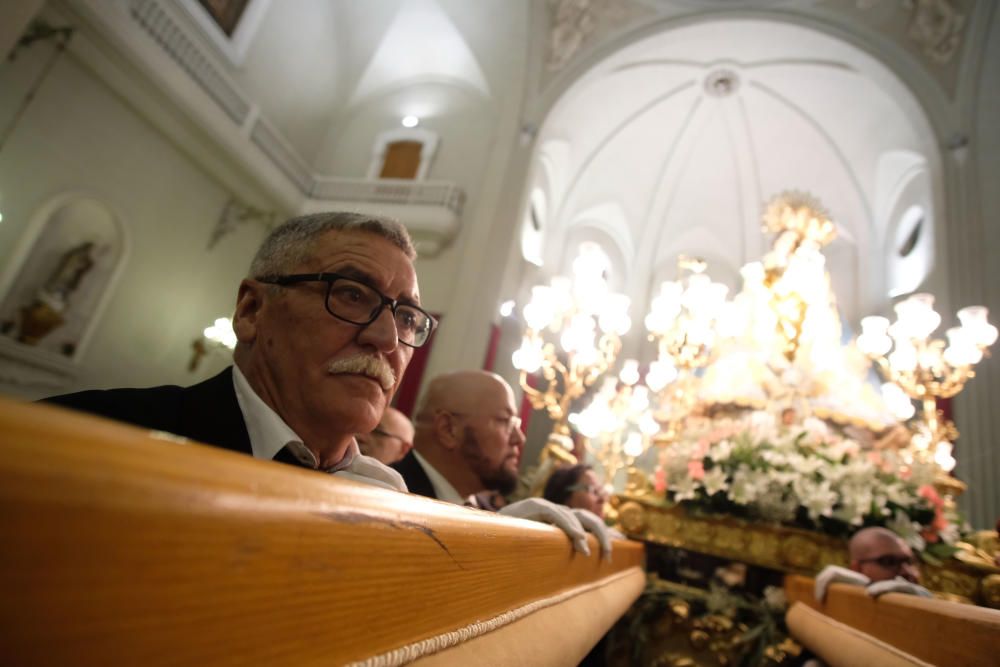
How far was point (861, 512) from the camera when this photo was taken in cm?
285

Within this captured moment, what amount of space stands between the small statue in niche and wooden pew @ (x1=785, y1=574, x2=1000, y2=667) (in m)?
7.35

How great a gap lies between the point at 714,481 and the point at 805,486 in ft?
1.63

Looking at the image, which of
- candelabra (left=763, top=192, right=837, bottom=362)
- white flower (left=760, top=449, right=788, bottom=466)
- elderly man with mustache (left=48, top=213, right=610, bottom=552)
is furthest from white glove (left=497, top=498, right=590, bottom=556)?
candelabra (left=763, top=192, right=837, bottom=362)

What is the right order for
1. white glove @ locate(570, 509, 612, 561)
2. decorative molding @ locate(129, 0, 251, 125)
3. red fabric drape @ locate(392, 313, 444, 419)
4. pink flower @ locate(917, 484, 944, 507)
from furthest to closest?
red fabric drape @ locate(392, 313, 444, 419)
decorative molding @ locate(129, 0, 251, 125)
pink flower @ locate(917, 484, 944, 507)
white glove @ locate(570, 509, 612, 561)

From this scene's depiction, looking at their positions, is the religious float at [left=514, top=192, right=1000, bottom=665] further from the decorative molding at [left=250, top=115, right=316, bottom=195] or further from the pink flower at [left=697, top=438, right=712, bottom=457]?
the decorative molding at [left=250, top=115, right=316, bottom=195]

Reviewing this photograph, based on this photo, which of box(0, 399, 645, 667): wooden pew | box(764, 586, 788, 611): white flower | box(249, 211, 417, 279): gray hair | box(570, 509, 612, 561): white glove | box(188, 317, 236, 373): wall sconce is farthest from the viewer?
box(188, 317, 236, 373): wall sconce

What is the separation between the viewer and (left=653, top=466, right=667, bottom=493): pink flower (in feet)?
11.1

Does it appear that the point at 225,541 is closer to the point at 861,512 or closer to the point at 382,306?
the point at 382,306

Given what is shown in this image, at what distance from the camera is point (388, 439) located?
2.96 metres

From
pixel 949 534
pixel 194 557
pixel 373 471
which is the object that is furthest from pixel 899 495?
pixel 194 557

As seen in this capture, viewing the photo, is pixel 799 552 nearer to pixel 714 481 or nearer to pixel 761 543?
pixel 761 543

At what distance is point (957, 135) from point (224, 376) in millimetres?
9556

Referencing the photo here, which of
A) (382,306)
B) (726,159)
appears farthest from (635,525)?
(726,159)

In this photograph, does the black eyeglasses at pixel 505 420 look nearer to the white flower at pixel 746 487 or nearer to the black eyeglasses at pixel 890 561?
the white flower at pixel 746 487
